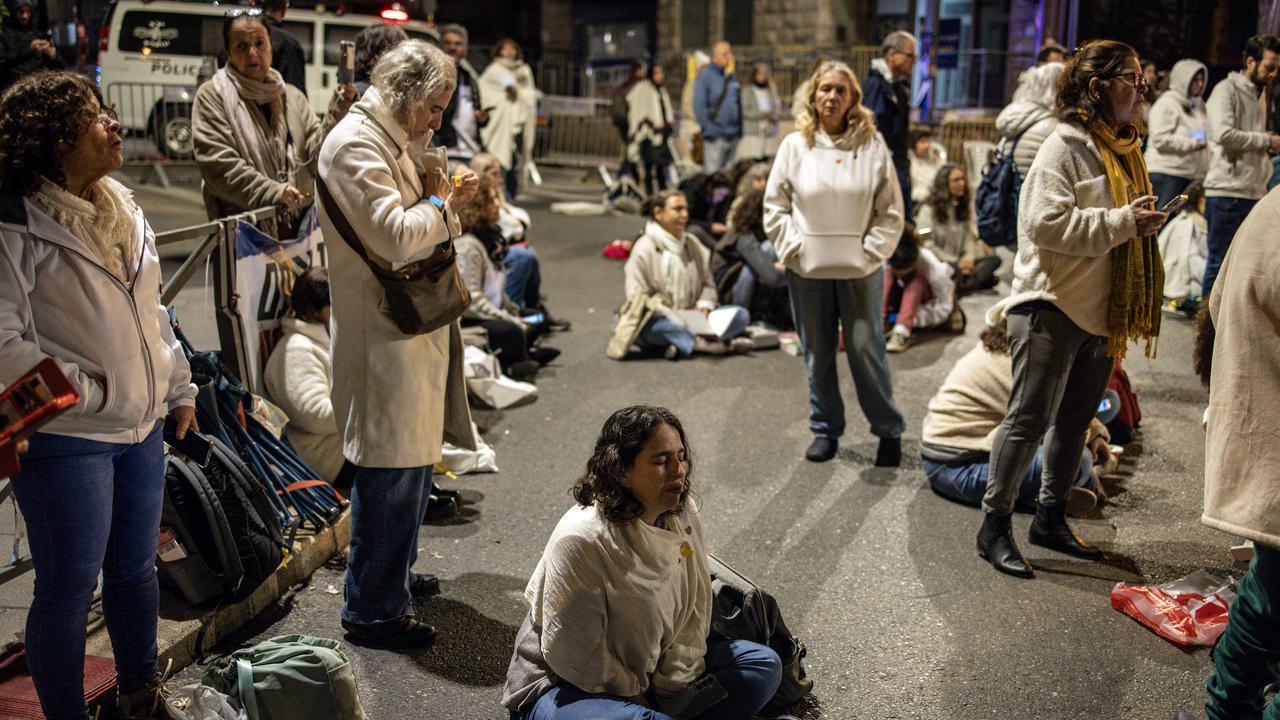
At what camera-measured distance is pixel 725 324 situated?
8.10 meters

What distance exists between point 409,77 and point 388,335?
2.58 feet

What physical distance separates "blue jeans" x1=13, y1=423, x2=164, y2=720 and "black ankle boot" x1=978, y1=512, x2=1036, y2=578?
3.11m

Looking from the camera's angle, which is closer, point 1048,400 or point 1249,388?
point 1249,388

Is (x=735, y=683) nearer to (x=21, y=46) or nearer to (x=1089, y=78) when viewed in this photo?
(x=1089, y=78)

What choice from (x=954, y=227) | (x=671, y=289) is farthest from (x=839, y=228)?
(x=954, y=227)

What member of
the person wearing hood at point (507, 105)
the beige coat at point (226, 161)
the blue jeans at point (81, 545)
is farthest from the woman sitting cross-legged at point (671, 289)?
the blue jeans at point (81, 545)

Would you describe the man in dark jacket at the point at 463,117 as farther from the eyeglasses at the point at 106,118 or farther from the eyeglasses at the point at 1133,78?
the eyeglasses at the point at 106,118

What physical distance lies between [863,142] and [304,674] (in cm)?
359

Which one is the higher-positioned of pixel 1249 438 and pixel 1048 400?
pixel 1249 438

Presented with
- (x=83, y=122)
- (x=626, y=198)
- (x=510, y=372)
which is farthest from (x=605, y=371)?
(x=626, y=198)

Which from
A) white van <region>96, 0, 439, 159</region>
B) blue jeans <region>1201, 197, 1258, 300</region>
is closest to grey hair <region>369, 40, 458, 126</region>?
blue jeans <region>1201, 197, 1258, 300</region>

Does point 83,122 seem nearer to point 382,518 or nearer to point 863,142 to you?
point 382,518

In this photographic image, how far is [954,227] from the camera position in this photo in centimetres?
1005

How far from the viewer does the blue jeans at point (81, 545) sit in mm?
2818
